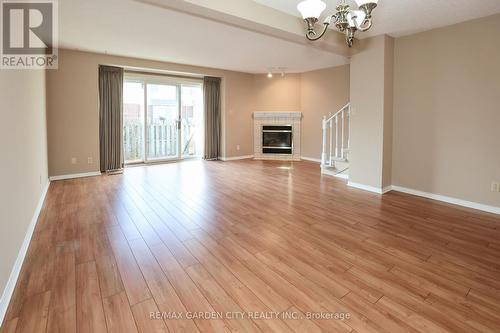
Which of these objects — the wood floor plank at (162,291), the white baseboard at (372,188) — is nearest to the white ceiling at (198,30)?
the white baseboard at (372,188)

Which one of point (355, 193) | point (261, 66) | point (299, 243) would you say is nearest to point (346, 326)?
point (299, 243)

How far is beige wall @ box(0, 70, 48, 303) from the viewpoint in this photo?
1851 millimetres

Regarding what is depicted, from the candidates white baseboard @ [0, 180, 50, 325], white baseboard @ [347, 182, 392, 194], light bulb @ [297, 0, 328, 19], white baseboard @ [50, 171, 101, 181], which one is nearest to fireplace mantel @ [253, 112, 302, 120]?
white baseboard @ [347, 182, 392, 194]

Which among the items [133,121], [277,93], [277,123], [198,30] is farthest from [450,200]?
[133,121]

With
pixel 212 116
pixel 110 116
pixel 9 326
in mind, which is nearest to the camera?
pixel 9 326

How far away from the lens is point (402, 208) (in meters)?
3.70

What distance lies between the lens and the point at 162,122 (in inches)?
284

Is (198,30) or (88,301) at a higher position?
(198,30)

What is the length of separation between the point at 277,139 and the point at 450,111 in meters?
4.81

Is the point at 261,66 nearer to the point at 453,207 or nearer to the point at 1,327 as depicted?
the point at 453,207

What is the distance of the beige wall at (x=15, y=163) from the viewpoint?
1.85 m

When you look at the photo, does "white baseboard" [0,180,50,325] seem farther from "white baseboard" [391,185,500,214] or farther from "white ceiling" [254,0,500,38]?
"white baseboard" [391,185,500,214]

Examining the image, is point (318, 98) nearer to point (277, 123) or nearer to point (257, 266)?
point (277, 123)

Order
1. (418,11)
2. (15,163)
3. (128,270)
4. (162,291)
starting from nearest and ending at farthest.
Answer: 1. (162,291)
2. (128,270)
3. (15,163)
4. (418,11)
